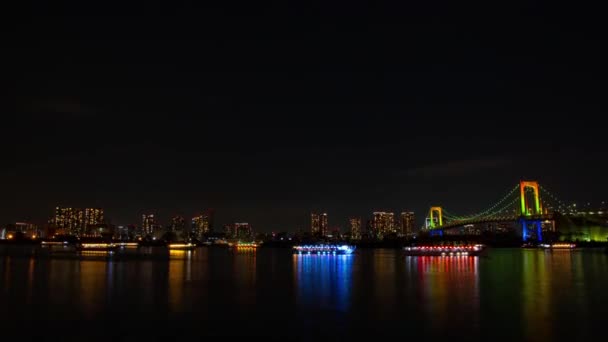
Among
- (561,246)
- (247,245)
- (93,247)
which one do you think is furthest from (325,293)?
(247,245)

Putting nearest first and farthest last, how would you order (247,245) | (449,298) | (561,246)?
(449,298) < (561,246) < (247,245)

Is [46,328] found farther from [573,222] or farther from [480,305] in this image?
[573,222]

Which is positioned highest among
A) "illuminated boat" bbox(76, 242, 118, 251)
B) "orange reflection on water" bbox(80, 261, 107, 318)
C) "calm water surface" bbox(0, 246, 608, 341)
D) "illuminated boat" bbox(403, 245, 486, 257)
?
"illuminated boat" bbox(76, 242, 118, 251)

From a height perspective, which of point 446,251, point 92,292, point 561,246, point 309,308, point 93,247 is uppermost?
point 93,247

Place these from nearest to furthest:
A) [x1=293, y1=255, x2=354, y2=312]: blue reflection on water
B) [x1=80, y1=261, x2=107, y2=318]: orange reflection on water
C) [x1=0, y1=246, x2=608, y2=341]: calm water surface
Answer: [x1=0, y1=246, x2=608, y2=341]: calm water surface, [x1=80, y1=261, x2=107, y2=318]: orange reflection on water, [x1=293, y1=255, x2=354, y2=312]: blue reflection on water

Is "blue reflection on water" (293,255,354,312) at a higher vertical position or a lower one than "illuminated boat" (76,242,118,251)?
lower

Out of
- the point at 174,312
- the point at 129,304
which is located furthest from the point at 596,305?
the point at 129,304

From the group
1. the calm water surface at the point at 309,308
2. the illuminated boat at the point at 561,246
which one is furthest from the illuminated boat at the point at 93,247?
the calm water surface at the point at 309,308

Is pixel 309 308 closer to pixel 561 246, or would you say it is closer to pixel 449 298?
pixel 449 298

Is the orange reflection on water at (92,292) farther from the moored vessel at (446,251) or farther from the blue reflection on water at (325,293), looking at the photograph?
the moored vessel at (446,251)

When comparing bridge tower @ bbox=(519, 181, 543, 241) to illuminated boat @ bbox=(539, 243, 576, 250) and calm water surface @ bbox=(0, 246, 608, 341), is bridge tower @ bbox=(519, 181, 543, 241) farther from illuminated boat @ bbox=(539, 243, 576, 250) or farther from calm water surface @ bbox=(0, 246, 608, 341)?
calm water surface @ bbox=(0, 246, 608, 341)

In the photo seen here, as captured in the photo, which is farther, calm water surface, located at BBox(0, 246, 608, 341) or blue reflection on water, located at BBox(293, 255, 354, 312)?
blue reflection on water, located at BBox(293, 255, 354, 312)

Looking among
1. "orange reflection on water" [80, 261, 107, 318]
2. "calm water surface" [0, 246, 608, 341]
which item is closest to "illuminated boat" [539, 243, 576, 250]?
"calm water surface" [0, 246, 608, 341]

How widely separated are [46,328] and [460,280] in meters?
23.9
